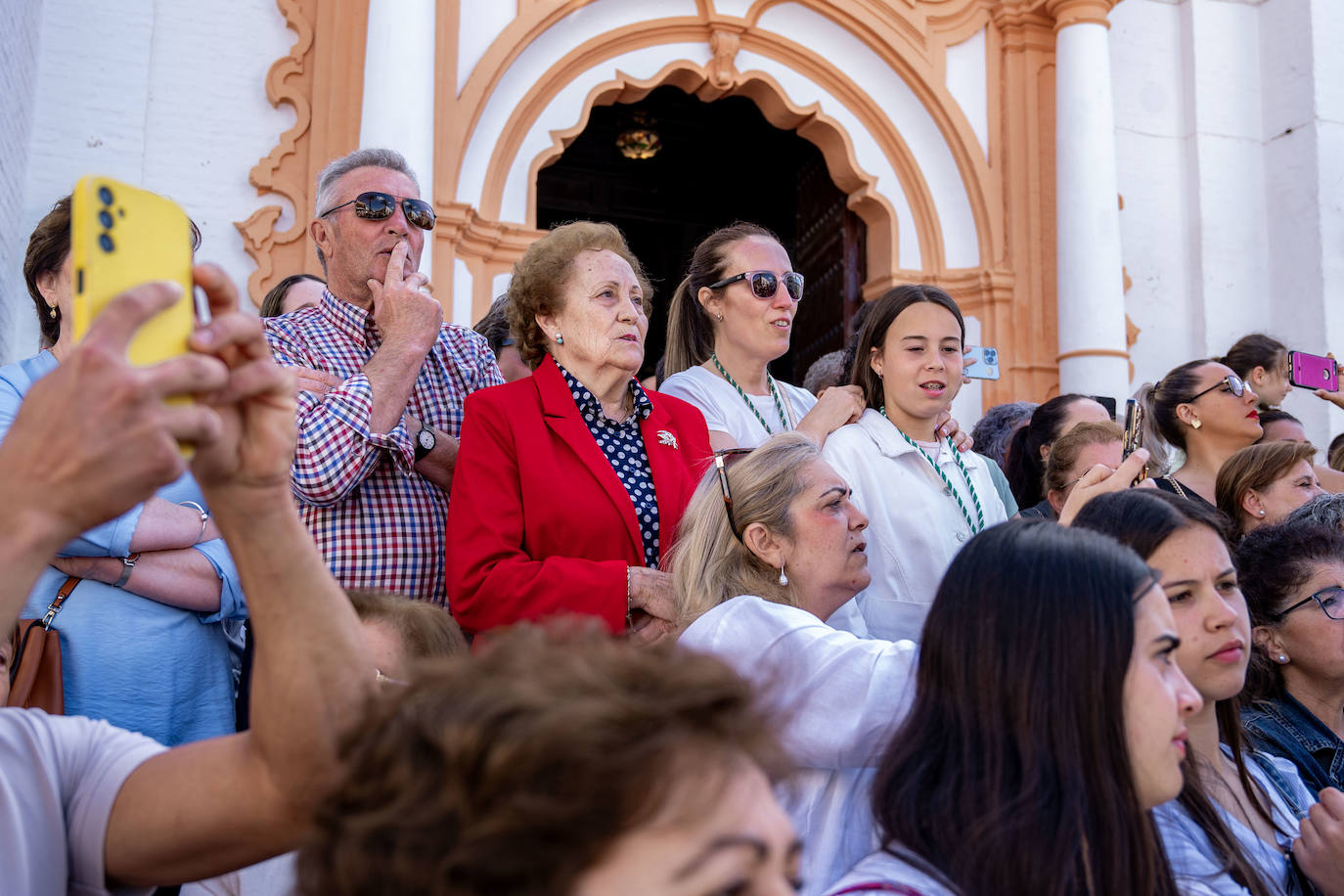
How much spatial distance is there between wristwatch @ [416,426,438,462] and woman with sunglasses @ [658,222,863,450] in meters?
0.89

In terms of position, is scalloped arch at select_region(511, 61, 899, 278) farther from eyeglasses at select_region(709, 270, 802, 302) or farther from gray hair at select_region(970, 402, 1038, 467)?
eyeglasses at select_region(709, 270, 802, 302)

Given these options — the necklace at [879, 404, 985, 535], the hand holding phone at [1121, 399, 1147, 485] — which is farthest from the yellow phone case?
the necklace at [879, 404, 985, 535]

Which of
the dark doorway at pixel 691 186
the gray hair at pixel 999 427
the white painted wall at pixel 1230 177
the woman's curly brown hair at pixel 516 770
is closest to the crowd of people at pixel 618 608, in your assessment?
the woman's curly brown hair at pixel 516 770

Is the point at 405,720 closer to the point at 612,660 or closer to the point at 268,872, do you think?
the point at 612,660

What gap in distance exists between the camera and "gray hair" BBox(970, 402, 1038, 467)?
16.9ft

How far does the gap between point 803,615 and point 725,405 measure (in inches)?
57.6

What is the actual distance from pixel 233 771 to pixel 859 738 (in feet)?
3.41

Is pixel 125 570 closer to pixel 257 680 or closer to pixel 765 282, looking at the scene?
pixel 257 680

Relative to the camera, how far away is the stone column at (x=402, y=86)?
6629mm

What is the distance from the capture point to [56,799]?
1.27 m

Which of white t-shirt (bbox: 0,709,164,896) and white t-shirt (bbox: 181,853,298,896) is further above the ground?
white t-shirt (bbox: 0,709,164,896)

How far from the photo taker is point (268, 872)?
2037mm

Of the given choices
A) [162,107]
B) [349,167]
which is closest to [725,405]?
[349,167]

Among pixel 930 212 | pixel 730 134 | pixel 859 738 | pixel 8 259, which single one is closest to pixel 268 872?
pixel 859 738
